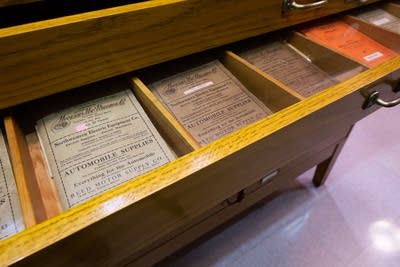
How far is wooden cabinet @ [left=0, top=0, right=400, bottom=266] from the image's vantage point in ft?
1.08

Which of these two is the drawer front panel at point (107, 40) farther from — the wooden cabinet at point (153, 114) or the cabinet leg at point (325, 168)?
the cabinet leg at point (325, 168)

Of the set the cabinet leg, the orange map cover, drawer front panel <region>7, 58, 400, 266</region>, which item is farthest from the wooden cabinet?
the cabinet leg

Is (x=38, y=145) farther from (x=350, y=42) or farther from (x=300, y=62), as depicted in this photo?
(x=350, y=42)

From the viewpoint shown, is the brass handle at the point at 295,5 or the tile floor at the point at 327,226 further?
the tile floor at the point at 327,226

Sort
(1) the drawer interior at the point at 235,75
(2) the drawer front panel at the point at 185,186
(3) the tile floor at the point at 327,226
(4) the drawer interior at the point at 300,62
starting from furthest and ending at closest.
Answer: (3) the tile floor at the point at 327,226, (4) the drawer interior at the point at 300,62, (1) the drawer interior at the point at 235,75, (2) the drawer front panel at the point at 185,186

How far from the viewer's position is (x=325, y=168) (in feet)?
3.40

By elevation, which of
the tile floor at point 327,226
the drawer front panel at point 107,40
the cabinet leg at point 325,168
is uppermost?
the drawer front panel at point 107,40

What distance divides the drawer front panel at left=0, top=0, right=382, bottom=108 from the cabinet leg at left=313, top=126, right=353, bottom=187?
560 mm

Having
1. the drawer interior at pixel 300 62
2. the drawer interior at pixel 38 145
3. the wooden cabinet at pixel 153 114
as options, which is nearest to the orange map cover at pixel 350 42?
the drawer interior at pixel 300 62

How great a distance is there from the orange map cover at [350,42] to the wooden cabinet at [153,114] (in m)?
0.17

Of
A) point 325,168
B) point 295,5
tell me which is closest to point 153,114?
point 295,5

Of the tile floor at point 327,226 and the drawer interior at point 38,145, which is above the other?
the drawer interior at point 38,145

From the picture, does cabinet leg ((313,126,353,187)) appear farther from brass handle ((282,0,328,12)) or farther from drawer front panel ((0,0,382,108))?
drawer front panel ((0,0,382,108))

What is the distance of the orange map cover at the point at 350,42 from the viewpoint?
77 centimetres
